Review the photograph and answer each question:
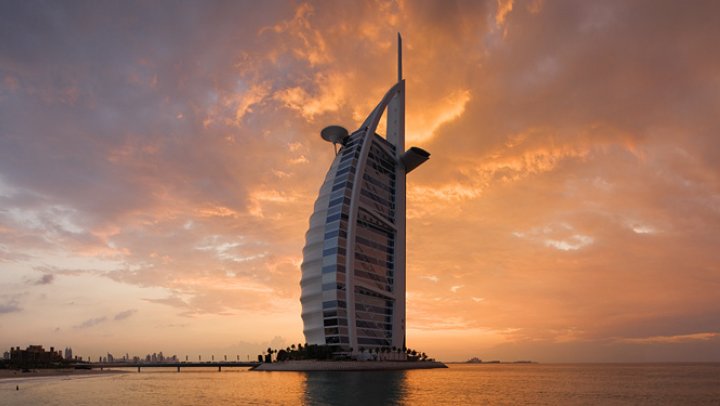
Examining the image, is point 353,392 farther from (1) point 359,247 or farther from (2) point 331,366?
(1) point 359,247

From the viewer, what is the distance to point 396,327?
505 ft

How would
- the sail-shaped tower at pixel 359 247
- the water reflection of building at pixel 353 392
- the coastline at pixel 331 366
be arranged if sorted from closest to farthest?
the water reflection of building at pixel 353 392
the coastline at pixel 331 366
the sail-shaped tower at pixel 359 247

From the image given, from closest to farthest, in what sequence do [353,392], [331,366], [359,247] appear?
1. [353,392]
2. [331,366]
3. [359,247]

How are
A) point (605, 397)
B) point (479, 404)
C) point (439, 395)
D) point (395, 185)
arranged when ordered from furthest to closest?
point (395, 185) < point (605, 397) < point (439, 395) < point (479, 404)

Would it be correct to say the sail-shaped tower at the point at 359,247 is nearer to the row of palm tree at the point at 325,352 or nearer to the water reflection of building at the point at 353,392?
the row of palm tree at the point at 325,352

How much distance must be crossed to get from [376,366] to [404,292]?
30.8 meters

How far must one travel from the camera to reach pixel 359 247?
14712 centimetres

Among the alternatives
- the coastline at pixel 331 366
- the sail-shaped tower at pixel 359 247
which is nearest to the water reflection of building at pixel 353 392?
the coastline at pixel 331 366

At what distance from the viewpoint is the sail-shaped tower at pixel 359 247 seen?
137125mm

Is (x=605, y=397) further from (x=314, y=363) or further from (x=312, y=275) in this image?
(x=312, y=275)

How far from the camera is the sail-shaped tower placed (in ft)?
450

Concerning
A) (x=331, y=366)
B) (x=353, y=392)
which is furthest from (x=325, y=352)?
(x=353, y=392)

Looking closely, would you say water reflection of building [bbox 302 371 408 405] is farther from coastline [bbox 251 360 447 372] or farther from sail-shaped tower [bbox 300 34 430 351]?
sail-shaped tower [bbox 300 34 430 351]

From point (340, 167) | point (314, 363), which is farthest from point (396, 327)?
point (340, 167)
